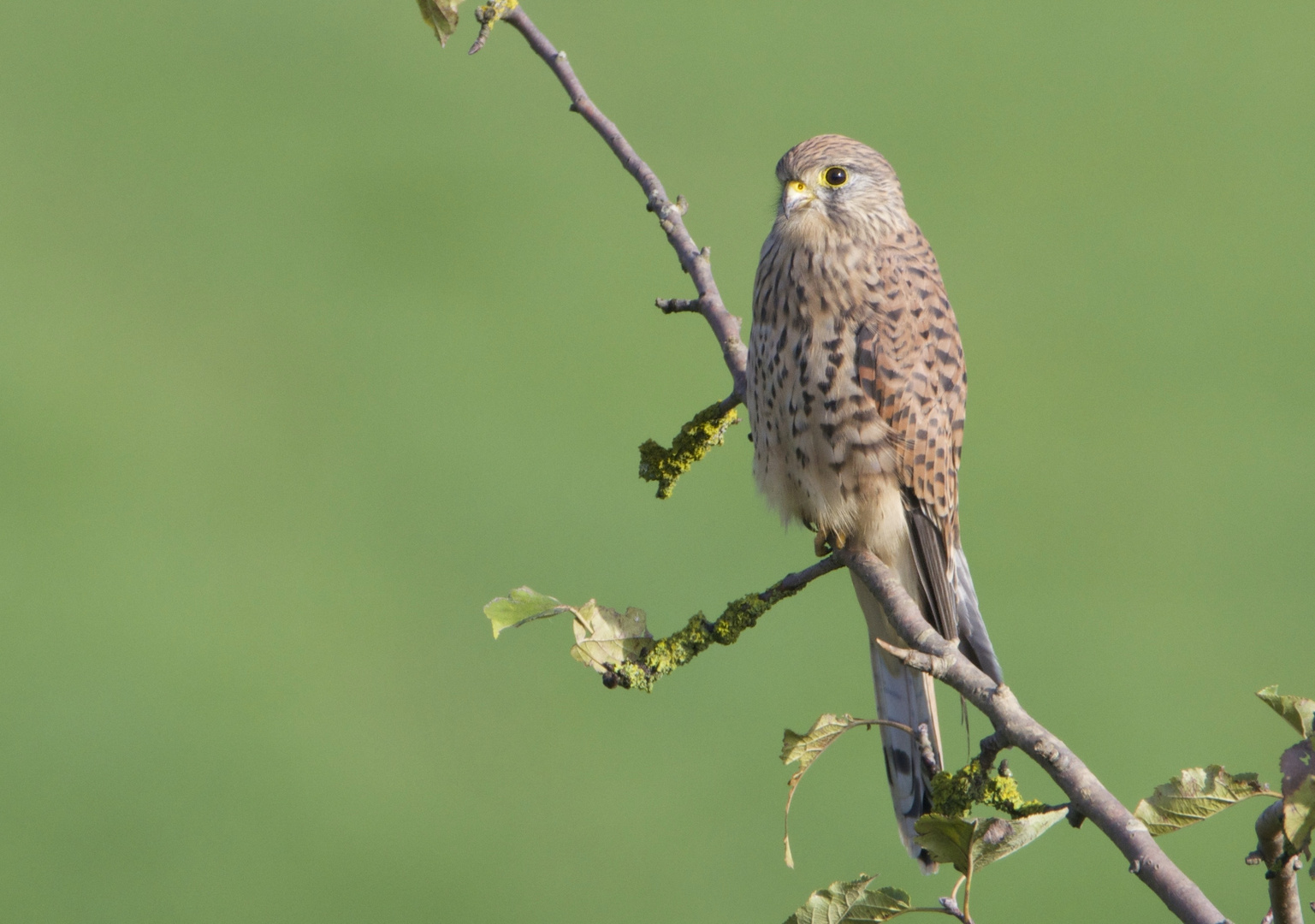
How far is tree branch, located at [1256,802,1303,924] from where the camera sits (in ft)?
3.37

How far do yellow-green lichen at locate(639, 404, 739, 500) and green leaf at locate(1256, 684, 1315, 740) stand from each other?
1072mm

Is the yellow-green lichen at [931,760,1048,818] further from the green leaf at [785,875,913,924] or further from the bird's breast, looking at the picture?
the bird's breast

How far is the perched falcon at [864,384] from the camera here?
253cm

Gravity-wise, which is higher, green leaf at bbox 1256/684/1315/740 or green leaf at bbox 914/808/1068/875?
green leaf at bbox 1256/684/1315/740

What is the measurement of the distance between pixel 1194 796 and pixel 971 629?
1127mm

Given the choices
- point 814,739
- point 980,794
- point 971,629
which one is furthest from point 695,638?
point 971,629

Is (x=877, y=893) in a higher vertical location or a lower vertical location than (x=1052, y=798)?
lower

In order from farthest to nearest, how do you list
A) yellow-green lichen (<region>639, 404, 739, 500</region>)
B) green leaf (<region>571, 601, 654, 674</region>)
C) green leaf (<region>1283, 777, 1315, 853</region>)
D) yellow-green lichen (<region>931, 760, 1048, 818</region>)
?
yellow-green lichen (<region>639, 404, 739, 500</region>)
green leaf (<region>571, 601, 654, 674</region>)
yellow-green lichen (<region>931, 760, 1048, 818</region>)
green leaf (<region>1283, 777, 1315, 853</region>)

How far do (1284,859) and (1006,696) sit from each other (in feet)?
0.90

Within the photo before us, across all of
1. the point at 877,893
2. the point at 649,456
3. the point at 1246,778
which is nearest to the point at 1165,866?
the point at 1246,778

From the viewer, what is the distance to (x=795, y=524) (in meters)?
2.76

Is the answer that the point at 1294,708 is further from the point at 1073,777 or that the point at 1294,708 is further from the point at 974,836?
the point at 974,836

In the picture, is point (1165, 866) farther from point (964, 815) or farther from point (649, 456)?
point (649, 456)

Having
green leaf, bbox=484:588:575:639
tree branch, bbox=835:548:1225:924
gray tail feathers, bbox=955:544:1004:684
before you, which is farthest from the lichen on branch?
gray tail feathers, bbox=955:544:1004:684
